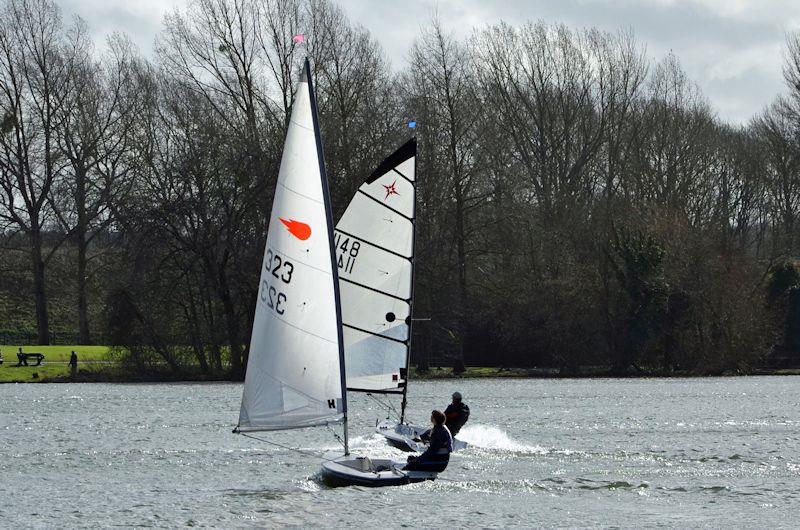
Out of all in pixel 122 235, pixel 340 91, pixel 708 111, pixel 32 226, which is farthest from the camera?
pixel 708 111

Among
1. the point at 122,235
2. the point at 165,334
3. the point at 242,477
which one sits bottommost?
the point at 242,477

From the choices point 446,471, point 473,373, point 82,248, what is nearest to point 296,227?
point 446,471

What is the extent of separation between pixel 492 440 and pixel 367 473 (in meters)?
A: 9.93

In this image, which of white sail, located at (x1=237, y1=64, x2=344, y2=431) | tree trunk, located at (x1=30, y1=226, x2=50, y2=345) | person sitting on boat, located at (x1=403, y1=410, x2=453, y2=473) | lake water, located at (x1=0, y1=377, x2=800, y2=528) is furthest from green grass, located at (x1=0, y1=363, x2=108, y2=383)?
white sail, located at (x1=237, y1=64, x2=344, y2=431)

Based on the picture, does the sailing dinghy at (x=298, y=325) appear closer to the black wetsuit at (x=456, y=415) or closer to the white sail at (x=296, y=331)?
the white sail at (x=296, y=331)

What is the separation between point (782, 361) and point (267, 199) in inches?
1037

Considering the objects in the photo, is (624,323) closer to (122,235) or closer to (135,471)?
(122,235)

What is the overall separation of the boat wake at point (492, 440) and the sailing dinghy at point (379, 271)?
12.4 ft

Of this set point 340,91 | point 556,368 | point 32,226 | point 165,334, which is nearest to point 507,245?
point 556,368

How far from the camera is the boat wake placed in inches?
1207

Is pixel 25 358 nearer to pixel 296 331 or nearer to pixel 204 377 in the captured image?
pixel 204 377

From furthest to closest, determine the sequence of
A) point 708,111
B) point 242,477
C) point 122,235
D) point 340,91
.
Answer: point 708,111, point 340,91, point 122,235, point 242,477

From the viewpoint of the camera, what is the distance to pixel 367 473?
74.6 ft

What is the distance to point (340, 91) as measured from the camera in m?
63.8
